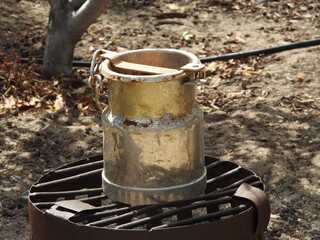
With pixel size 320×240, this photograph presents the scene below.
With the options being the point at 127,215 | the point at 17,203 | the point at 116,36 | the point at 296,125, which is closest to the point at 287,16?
the point at 116,36

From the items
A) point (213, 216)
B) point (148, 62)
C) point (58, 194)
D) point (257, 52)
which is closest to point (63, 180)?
point (58, 194)

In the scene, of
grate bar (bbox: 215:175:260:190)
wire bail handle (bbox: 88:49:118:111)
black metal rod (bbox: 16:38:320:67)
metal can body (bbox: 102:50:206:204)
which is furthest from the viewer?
black metal rod (bbox: 16:38:320:67)

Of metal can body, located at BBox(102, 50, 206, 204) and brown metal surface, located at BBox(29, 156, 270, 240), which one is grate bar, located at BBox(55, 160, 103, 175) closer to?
brown metal surface, located at BBox(29, 156, 270, 240)

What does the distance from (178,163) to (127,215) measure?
310 mm

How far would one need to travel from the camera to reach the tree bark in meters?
6.54

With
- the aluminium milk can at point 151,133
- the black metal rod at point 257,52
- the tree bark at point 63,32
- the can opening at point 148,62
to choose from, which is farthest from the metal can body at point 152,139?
the black metal rod at point 257,52

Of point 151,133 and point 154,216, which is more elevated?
point 151,133

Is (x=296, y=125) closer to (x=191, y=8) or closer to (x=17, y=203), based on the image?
(x=17, y=203)

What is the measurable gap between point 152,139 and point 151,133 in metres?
0.03

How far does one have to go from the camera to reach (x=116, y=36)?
8.08m

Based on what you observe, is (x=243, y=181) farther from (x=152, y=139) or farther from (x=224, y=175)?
(x=152, y=139)

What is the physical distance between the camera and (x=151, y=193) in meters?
3.16

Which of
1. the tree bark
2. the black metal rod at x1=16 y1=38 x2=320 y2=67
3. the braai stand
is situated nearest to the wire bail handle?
the braai stand

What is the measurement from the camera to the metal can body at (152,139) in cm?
307
